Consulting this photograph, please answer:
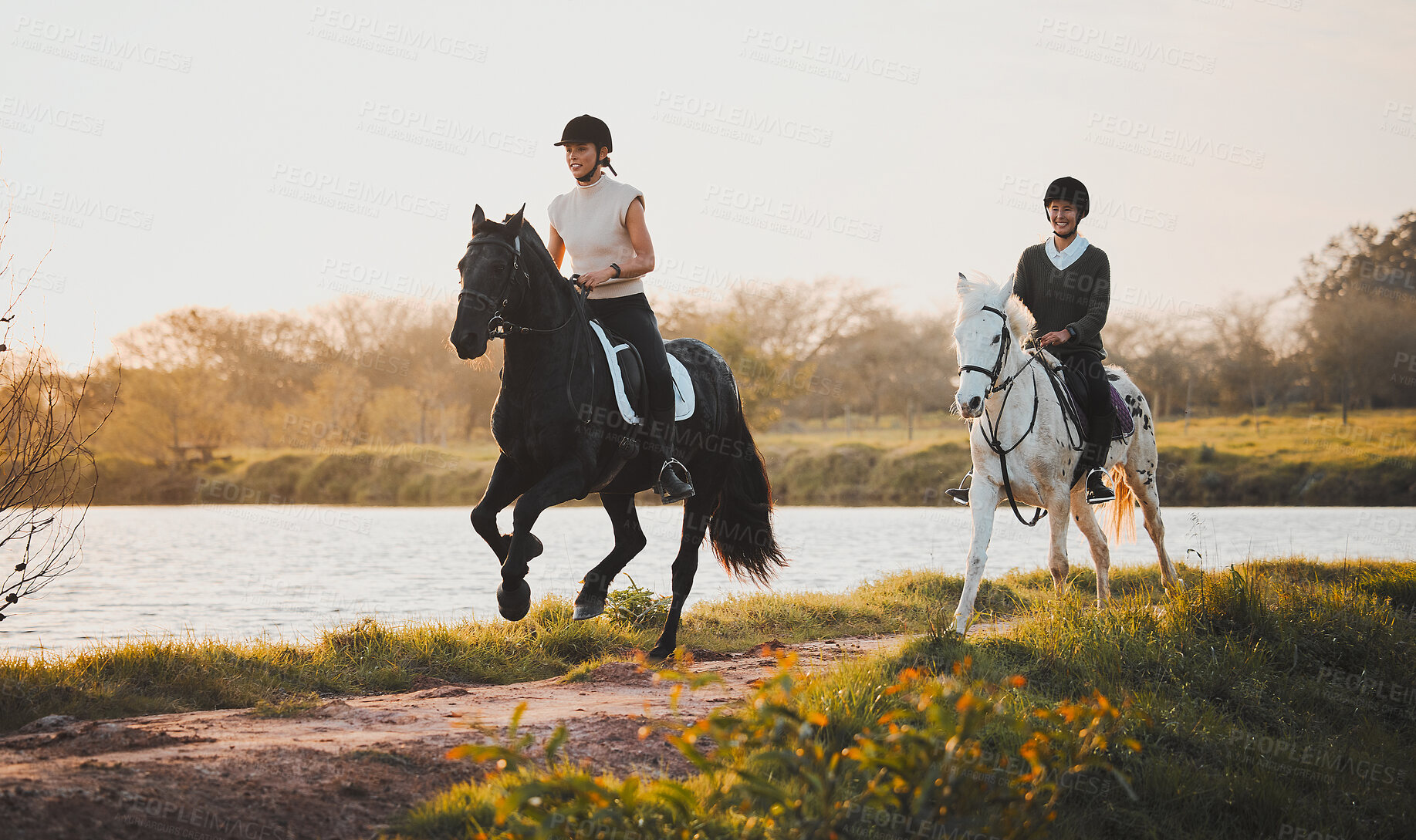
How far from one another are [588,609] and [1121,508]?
5904 mm

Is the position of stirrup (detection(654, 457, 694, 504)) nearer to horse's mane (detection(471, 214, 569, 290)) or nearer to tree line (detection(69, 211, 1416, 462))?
horse's mane (detection(471, 214, 569, 290))

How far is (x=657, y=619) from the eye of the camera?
8.51 m

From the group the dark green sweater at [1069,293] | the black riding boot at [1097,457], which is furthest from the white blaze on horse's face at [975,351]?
the black riding boot at [1097,457]

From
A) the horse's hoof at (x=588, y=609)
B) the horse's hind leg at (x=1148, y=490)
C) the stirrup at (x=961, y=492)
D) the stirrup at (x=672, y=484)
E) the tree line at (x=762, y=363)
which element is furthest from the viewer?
the tree line at (x=762, y=363)

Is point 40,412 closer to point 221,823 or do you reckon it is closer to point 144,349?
point 221,823

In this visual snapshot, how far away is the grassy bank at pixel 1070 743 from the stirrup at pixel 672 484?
6.51 feet

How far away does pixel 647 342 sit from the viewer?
6.86 m

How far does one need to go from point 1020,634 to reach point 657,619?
332cm

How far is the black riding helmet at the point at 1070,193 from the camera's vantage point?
8.01 m

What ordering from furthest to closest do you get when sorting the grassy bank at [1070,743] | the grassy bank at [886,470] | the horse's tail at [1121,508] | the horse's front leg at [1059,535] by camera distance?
the grassy bank at [886,470] < the horse's tail at [1121,508] < the horse's front leg at [1059,535] < the grassy bank at [1070,743]

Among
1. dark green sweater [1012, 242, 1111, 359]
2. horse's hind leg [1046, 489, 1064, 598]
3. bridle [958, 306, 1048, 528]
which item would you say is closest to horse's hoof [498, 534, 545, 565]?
bridle [958, 306, 1048, 528]

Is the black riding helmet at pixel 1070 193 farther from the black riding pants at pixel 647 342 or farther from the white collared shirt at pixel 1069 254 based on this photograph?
the black riding pants at pixel 647 342

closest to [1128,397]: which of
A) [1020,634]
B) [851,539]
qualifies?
[1020,634]

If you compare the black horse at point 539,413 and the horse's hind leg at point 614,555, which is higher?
the black horse at point 539,413
